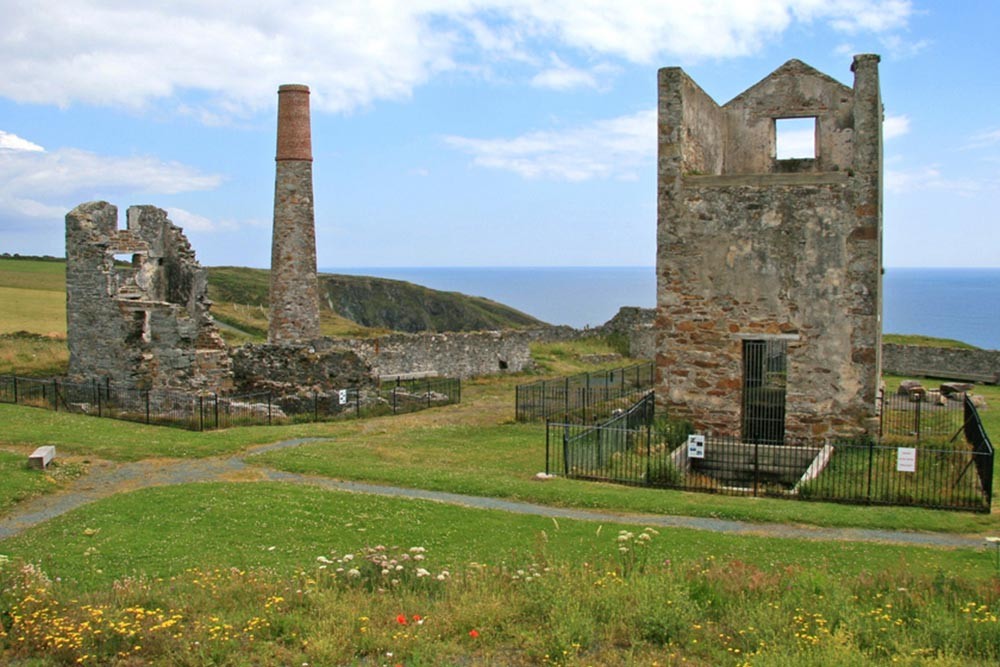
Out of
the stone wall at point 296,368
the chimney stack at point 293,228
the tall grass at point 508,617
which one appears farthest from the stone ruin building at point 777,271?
the chimney stack at point 293,228

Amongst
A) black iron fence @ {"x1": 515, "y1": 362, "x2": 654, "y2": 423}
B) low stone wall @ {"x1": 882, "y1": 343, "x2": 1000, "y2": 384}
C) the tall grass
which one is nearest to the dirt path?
the tall grass

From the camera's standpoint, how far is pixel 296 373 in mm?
28375

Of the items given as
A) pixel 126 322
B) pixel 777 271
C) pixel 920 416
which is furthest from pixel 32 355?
pixel 920 416

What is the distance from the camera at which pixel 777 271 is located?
20.0 meters

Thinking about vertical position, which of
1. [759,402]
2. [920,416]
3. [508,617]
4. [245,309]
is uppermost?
[245,309]

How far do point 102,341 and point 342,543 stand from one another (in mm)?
17869

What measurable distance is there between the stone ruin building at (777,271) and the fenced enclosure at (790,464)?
2.77 feet

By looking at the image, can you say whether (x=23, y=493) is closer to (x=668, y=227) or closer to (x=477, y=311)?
(x=668, y=227)

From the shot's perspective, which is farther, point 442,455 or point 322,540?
point 442,455

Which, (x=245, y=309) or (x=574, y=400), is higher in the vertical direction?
(x=245, y=309)

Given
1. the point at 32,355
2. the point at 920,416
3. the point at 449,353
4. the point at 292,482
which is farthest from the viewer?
the point at 449,353

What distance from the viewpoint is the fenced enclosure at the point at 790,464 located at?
15.1 metres

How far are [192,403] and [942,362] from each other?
30872mm

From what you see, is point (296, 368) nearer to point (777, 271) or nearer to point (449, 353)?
point (449, 353)
